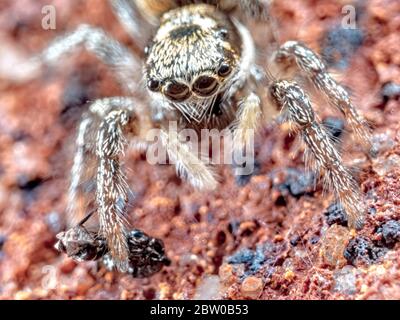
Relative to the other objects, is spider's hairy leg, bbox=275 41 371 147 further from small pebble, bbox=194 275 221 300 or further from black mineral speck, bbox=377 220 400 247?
small pebble, bbox=194 275 221 300

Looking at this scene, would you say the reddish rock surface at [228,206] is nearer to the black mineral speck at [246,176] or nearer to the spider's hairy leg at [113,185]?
the black mineral speck at [246,176]

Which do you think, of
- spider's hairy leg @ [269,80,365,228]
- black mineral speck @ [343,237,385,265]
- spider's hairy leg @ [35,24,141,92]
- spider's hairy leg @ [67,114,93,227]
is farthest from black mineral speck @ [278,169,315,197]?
spider's hairy leg @ [35,24,141,92]

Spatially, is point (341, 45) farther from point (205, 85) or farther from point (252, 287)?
point (252, 287)

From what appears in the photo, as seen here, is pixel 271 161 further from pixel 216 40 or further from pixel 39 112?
pixel 39 112

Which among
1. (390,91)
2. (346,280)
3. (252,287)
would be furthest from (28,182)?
(390,91)

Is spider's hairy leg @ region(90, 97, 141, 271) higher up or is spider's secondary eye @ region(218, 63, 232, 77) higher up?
spider's secondary eye @ region(218, 63, 232, 77)
